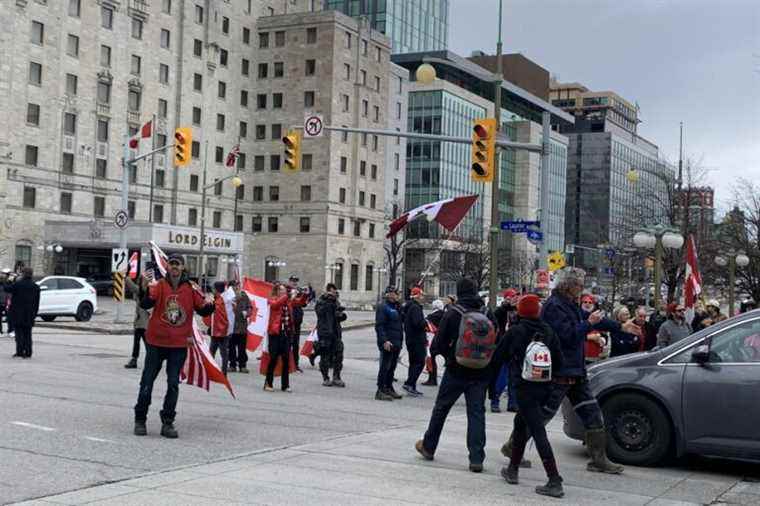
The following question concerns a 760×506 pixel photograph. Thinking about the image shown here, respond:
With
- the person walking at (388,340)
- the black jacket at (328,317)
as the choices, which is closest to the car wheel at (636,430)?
the person walking at (388,340)

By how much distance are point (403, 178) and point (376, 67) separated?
17.8 m

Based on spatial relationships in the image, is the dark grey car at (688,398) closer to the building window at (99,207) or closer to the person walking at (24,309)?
the person walking at (24,309)

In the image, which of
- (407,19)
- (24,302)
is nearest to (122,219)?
(24,302)

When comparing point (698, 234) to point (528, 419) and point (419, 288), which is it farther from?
point (528, 419)

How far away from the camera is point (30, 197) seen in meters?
66.3

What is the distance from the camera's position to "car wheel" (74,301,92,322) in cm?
3269

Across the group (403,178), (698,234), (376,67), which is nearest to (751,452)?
(698,234)

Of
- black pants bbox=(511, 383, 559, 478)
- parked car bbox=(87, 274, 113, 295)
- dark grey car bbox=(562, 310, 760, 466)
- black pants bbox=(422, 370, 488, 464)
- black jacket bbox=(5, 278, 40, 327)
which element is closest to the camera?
black pants bbox=(511, 383, 559, 478)

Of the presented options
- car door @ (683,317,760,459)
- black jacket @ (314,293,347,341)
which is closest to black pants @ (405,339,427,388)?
black jacket @ (314,293,347,341)

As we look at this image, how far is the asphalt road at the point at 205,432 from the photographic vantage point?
26.7ft

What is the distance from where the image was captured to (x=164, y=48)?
254 ft

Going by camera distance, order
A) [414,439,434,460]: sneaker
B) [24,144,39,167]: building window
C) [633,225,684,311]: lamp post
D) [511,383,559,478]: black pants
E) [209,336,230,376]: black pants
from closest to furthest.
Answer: [511,383,559,478]: black pants < [414,439,434,460]: sneaker < [209,336,230,376]: black pants < [633,225,684,311]: lamp post < [24,144,39,167]: building window

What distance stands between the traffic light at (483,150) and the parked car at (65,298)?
1840 cm

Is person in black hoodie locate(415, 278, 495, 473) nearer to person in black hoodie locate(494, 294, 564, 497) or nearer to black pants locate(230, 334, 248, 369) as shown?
person in black hoodie locate(494, 294, 564, 497)
